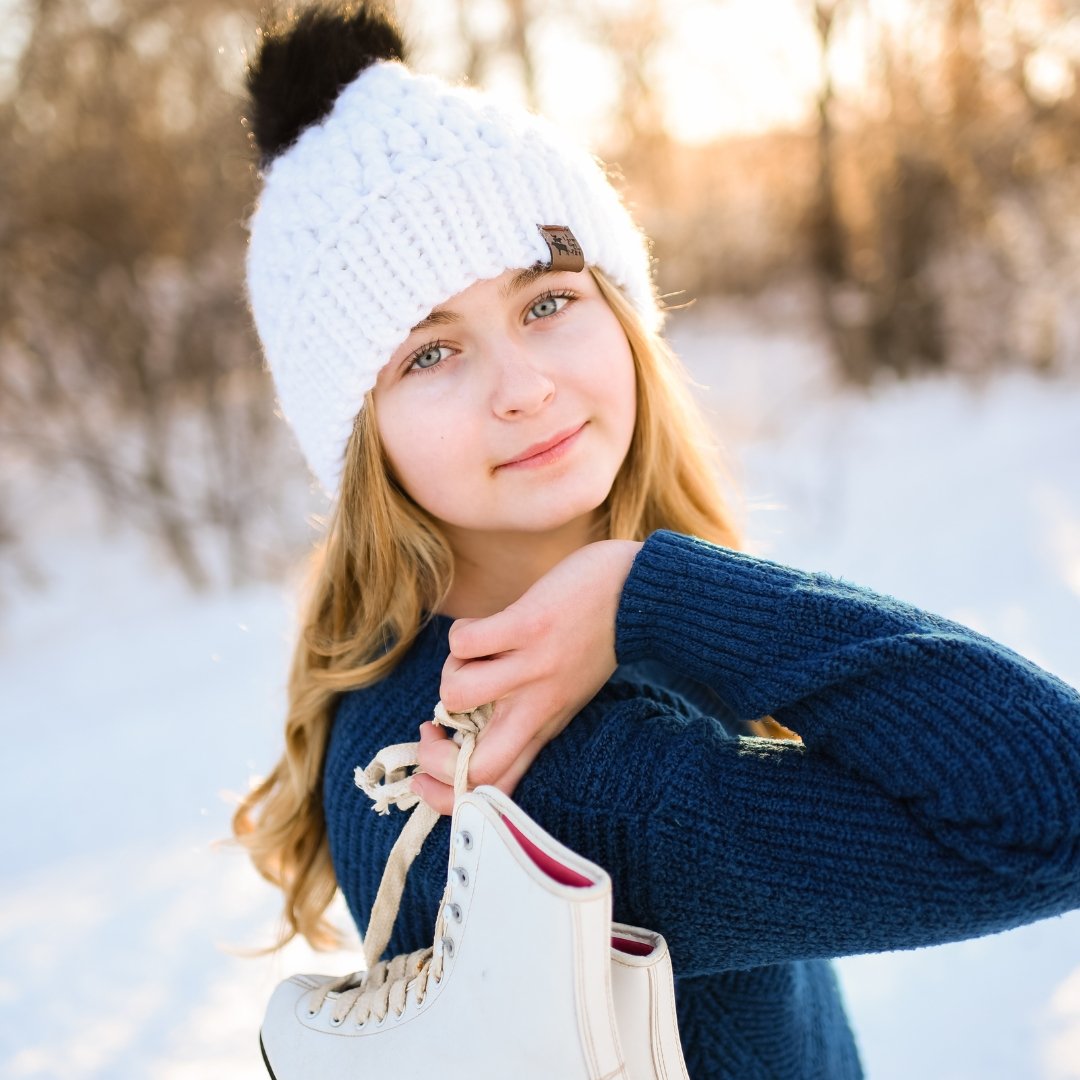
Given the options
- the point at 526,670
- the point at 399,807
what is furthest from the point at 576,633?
the point at 399,807

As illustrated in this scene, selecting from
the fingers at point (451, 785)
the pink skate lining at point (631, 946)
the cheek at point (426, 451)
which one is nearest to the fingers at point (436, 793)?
the fingers at point (451, 785)

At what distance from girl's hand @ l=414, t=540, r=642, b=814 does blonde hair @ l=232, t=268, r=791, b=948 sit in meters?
0.33

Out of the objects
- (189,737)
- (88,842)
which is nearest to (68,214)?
(189,737)

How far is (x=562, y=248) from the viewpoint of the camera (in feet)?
4.66

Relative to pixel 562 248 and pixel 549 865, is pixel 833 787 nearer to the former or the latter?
pixel 549 865

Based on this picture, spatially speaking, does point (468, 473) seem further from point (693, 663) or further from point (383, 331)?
point (693, 663)

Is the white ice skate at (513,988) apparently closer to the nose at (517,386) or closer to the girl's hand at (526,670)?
the girl's hand at (526,670)

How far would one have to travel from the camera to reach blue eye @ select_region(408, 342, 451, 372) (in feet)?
A: 4.57

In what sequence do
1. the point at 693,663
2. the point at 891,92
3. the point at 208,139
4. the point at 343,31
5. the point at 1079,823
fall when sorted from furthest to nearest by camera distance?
1. the point at 891,92
2. the point at 208,139
3. the point at 343,31
4. the point at 693,663
5. the point at 1079,823

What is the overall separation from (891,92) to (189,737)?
7.73m

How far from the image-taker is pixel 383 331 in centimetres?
135

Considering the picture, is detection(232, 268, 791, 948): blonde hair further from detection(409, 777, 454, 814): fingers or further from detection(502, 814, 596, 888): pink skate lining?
detection(502, 814, 596, 888): pink skate lining

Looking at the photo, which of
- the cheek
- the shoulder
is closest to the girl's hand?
the shoulder

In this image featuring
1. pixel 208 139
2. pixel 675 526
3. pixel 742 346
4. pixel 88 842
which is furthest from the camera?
pixel 742 346
